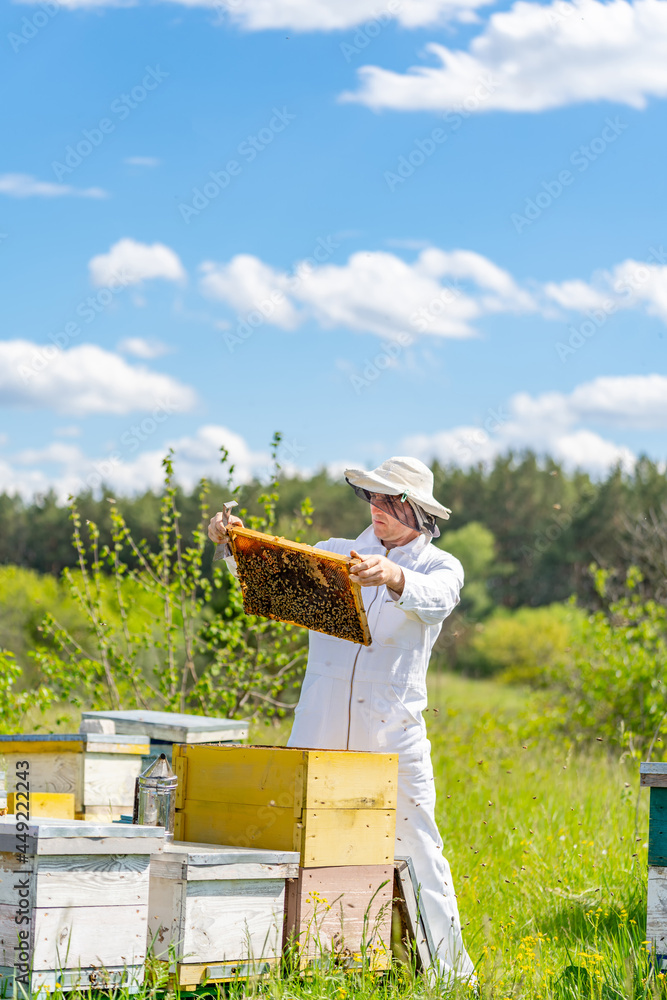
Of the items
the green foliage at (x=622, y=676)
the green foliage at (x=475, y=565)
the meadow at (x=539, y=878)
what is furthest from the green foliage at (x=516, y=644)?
the meadow at (x=539, y=878)

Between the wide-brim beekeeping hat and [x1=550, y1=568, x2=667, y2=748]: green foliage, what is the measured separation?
7.02 m

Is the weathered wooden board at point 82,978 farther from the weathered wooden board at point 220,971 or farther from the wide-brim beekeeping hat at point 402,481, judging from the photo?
the wide-brim beekeeping hat at point 402,481

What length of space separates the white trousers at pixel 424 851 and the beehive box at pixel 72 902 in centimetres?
130

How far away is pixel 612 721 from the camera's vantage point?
11.8 metres

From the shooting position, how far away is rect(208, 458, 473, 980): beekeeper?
14.0 ft

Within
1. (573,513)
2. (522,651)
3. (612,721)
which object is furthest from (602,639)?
(573,513)

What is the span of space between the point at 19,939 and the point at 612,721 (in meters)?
9.65

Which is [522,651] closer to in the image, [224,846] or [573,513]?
[573,513]

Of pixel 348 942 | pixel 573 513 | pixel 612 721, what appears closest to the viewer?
pixel 348 942

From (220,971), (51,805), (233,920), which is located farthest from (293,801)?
(51,805)

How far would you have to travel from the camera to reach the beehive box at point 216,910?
336cm

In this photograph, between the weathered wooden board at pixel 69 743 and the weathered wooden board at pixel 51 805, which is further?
the weathered wooden board at pixel 69 743

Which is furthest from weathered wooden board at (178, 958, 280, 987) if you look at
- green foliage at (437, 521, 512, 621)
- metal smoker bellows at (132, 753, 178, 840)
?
green foliage at (437, 521, 512, 621)

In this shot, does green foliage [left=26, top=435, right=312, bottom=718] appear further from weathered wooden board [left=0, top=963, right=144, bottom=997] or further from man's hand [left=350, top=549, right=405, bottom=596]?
weathered wooden board [left=0, top=963, right=144, bottom=997]
